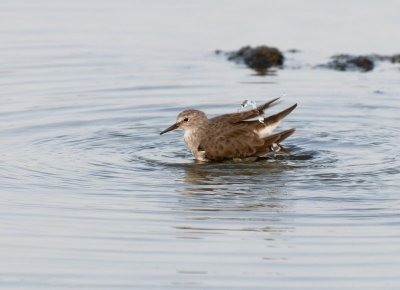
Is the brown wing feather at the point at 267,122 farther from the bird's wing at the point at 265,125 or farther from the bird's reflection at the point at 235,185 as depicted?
the bird's reflection at the point at 235,185

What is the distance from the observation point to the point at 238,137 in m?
12.7

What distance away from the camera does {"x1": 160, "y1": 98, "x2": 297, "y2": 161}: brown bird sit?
12617 millimetres

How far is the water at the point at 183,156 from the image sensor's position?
8.83 m

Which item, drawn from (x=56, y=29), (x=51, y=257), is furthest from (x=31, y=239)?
(x=56, y=29)

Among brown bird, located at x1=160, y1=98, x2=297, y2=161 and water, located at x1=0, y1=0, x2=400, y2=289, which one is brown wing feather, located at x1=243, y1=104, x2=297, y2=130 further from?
water, located at x1=0, y1=0, x2=400, y2=289

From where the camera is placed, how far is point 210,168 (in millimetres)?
12258

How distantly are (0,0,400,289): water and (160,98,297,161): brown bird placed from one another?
19 centimetres

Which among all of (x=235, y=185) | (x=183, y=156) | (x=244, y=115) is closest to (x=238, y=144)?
(x=244, y=115)

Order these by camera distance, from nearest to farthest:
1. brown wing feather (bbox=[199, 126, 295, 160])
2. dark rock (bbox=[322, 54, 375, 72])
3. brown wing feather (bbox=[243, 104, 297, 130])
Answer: brown wing feather (bbox=[199, 126, 295, 160]) → brown wing feather (bbox=[243, 104, 297, 130]) → dark rock (bbox=[322, 54, 375, 72])

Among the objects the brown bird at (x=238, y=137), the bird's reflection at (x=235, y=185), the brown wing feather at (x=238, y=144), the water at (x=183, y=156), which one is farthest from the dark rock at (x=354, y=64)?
the bird's reflection at (x=235, y=185)

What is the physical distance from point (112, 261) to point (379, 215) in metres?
2.51

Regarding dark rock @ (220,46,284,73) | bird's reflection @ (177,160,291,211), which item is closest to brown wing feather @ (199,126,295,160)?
bird's reflection @ (177,160,291,211)

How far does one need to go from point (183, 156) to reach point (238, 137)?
26.3 inches

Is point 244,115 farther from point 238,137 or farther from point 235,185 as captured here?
point 235,185
